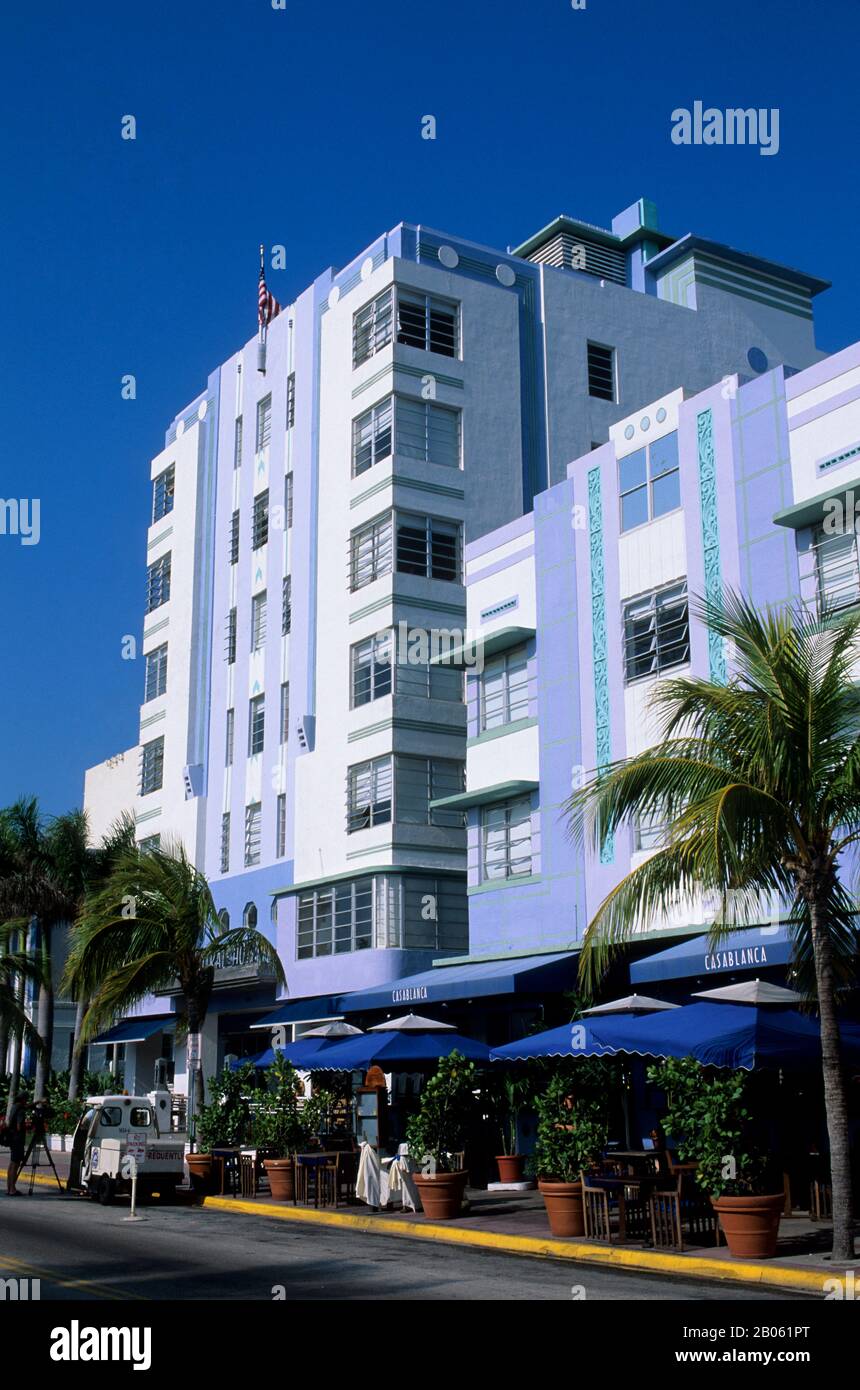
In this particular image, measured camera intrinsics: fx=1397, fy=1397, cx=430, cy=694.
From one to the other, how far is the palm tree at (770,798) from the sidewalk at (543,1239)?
94cm

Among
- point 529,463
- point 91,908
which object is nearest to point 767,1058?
point 91,908

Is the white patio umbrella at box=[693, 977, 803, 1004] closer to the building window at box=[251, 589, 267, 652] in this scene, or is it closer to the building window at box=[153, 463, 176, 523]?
the building window at box=[251, 589, 267, 652]

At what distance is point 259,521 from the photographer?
48.0m

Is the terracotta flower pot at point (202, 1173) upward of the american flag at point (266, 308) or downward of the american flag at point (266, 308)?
downward

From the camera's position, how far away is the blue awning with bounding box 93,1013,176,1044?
4903cm

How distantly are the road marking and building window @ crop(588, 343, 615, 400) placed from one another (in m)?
34.8

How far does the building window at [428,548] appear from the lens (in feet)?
129

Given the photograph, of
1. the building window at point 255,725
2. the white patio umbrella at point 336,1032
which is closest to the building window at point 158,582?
the building window at point 255,725

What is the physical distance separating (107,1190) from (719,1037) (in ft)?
42.5

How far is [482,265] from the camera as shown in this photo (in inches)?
1704

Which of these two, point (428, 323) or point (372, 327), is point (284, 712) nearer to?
point (372, 327)

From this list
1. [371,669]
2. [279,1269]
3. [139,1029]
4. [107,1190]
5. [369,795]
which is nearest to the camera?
[279,1269]

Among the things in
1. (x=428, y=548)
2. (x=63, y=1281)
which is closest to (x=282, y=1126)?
(x=63, y=1281)

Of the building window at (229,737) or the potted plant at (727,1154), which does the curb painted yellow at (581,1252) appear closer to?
the potted plant at (727,1154)
